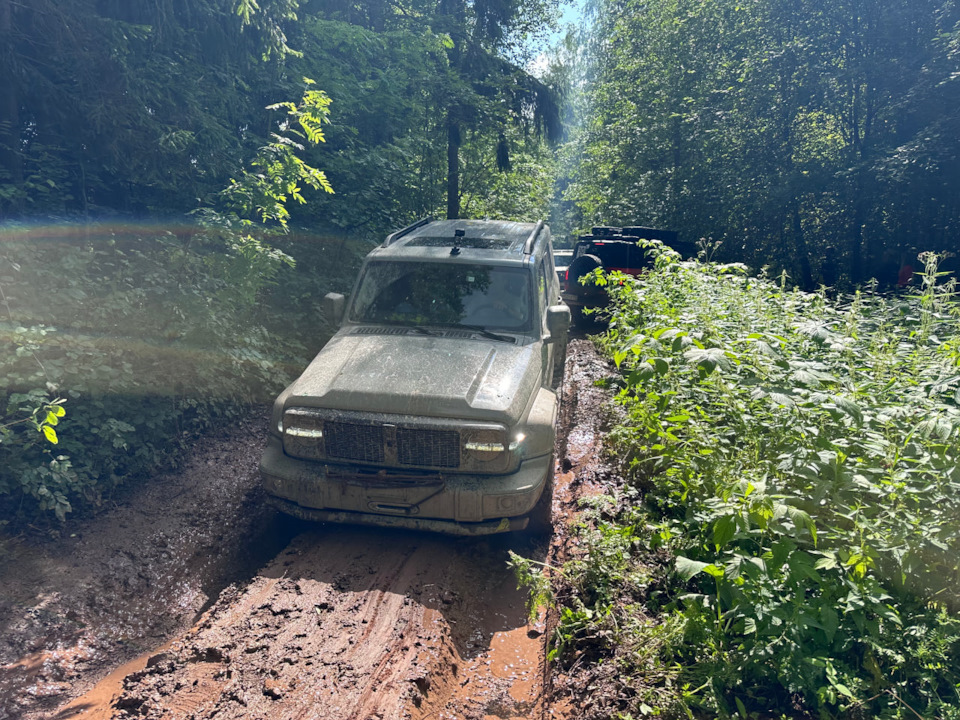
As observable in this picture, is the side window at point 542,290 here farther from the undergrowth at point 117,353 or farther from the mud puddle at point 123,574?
the undergrowth at point 117,353

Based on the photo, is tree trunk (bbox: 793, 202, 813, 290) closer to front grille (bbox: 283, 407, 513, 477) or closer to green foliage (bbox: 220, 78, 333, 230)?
green foliage (bbox: 220, 78, 333, 230)

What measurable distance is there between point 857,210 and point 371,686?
17.8 meters

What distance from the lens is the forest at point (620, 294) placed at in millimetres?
2979

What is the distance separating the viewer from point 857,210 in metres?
16.8

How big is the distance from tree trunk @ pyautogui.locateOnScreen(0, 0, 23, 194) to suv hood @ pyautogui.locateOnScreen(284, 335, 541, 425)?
3.96m

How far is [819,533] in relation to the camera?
318 cm

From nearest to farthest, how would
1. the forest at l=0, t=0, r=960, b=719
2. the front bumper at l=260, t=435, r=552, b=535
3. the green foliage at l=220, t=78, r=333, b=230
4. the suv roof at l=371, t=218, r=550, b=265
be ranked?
the forest at l=0, t=0, r=960, b=719, the front bumper at l=260, t=435, r=552, b=535, the suv roof at l=371, t=218, r=550, b=265, the green foliage at l=220, t=78, r=333, b=230

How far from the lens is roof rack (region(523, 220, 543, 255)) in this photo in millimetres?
6330

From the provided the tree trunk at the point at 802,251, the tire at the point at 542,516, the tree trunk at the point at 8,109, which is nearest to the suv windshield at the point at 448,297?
the tire at the point at 542,516

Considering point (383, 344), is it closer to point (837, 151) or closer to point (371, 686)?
point (371, 686)

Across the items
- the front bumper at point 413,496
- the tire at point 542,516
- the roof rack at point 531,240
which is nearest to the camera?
the front bumper at point 413,496

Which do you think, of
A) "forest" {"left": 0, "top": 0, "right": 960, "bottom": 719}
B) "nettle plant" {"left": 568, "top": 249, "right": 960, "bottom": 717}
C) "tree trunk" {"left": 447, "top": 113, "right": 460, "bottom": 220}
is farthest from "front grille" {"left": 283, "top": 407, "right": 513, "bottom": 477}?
"tree trunk" {"left": 447, "top": 113, "right": 460, "bottom": 220}

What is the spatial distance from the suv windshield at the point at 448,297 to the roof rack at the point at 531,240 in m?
0.44

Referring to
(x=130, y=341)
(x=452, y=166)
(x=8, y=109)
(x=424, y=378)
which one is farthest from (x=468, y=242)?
(x=452, y=166)
